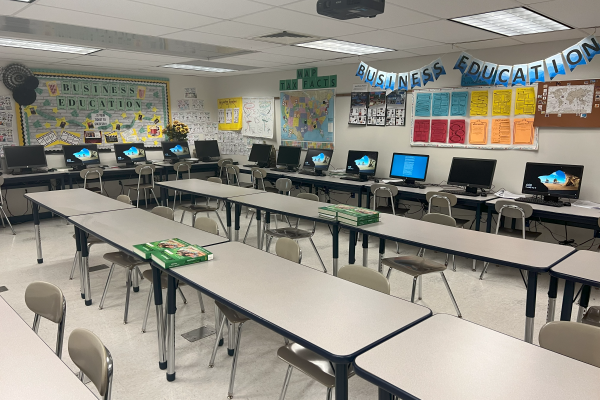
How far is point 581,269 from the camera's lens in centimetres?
227

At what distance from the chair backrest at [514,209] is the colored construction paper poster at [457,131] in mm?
1411

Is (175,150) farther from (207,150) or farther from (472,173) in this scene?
(472,173)

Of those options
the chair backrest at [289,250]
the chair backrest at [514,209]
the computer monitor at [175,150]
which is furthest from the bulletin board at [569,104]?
the computer monitor at [175,150]

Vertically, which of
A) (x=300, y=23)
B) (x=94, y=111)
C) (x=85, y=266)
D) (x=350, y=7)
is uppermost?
(x=300, y=23)

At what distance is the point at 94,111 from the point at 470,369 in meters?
7.48

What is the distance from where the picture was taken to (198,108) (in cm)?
870

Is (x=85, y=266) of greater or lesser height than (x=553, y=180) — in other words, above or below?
below

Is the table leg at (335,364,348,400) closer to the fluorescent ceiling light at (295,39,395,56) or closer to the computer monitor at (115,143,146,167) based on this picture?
the fluorescent ceiling light at (295,39,395,56)

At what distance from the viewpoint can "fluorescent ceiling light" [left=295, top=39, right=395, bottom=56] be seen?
15.4 feet

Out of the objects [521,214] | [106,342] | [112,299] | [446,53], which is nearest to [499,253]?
[521,214]

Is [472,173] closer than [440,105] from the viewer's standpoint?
Yes

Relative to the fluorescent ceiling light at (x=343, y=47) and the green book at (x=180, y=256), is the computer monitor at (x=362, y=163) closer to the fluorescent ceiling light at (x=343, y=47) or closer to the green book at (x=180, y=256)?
the fluorescent ceiling light at (x=343, y=47)

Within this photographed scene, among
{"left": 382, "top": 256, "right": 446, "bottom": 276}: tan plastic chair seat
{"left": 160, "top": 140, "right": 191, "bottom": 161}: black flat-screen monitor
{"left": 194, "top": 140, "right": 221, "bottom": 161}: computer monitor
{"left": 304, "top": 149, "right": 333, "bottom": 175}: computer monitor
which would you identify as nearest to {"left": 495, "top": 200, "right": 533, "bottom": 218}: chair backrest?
{"left": 382, "top": 256, "right": 446, "bottom": 276}: tan plastic chair seat

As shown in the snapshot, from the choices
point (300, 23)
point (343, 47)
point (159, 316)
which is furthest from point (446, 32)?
point (159, 316)
